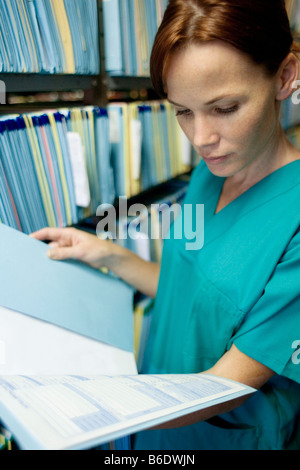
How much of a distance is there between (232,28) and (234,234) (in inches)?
15.2

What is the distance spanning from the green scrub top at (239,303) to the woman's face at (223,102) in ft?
0.40

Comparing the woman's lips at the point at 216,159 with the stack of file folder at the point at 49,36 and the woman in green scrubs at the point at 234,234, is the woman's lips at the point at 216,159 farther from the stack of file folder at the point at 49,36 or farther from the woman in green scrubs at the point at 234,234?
the stack of file folder at the point at 49,36

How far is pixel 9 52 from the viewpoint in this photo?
724mm

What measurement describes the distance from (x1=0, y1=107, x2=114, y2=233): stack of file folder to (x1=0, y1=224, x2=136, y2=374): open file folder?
0.12 metres

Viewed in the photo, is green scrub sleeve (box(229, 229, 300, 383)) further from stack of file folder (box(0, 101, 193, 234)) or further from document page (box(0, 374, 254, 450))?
stack of file folder (box(0, 101, 193, 234))

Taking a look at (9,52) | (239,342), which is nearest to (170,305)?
(239,342)

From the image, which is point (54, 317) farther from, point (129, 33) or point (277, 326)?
point (129, 33)

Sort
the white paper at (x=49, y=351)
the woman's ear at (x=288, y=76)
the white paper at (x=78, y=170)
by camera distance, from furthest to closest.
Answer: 1. the white paper at (x=78, y=170)
2. the woman's ear at (x=288, y=76)
3. the white paper at (x=49, y=351)

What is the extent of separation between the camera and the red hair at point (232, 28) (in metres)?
0.58

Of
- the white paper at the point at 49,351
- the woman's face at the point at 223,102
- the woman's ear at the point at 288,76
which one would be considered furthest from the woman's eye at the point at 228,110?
the white paper at the point at 49,351

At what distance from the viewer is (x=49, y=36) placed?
0.80m

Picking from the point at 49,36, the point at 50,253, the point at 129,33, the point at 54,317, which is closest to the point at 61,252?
the point at 50,253

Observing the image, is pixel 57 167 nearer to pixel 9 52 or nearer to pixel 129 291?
pixel 9 52

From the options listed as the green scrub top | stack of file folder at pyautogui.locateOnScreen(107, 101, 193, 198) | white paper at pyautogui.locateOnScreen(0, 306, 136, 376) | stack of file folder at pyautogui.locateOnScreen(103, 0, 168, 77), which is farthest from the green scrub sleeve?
stack of file folder at pyautogui.locateOnScreen(103, 0, 168, 77)
